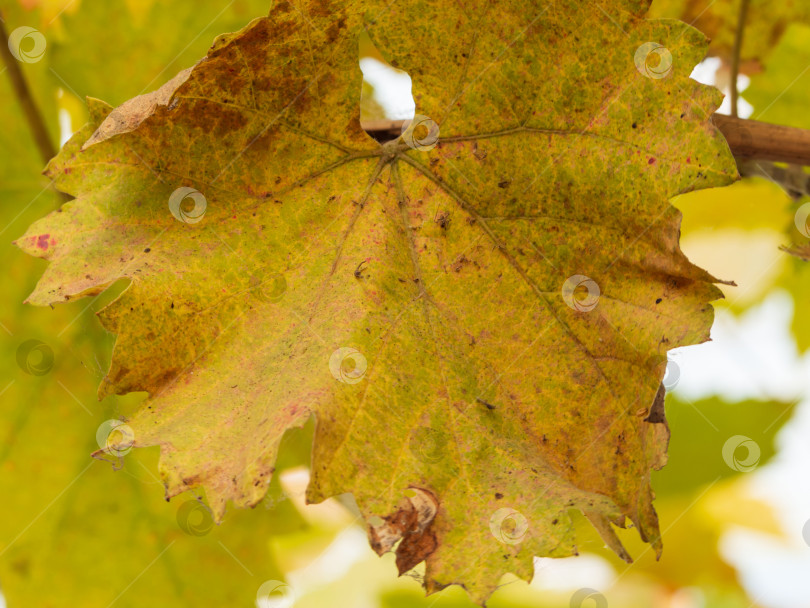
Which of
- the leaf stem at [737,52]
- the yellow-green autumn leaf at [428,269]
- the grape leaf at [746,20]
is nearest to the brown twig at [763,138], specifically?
the yellow-green autumn leaf at [428,269]

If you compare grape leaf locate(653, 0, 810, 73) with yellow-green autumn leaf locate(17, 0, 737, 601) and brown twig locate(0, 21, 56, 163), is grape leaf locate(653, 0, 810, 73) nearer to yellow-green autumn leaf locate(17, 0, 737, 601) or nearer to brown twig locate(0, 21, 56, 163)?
yellow-green autumn leaf locate(17, 0, 737, 601)

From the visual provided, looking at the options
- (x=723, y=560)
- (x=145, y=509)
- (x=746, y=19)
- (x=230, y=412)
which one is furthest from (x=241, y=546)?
(x=746, y=19)

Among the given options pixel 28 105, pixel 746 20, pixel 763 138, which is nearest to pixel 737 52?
pixel 746 20

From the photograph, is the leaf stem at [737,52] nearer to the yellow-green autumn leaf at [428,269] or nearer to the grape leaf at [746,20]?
the grape leaf at [746,20]

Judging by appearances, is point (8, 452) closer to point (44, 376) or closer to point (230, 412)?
point (44, 376)

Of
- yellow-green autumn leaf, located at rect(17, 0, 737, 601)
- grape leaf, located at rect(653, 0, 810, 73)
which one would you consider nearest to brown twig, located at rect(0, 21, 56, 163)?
yellow-green autumn leaf, located at rect(17, 0, 737, 601)

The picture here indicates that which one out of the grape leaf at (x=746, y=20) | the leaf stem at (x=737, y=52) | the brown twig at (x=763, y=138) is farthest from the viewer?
the grape leaf at (x=746, y=20)

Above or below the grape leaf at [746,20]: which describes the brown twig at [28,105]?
above
